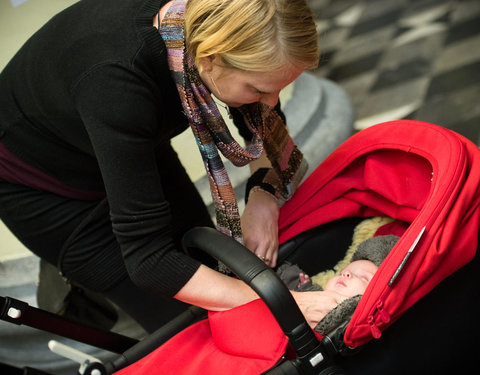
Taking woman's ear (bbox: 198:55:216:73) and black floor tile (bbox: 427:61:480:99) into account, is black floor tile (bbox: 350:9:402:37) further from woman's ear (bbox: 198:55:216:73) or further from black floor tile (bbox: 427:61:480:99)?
woman's ear (bbox: 198:55:216:73)

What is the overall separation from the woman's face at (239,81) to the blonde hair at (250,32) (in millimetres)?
16

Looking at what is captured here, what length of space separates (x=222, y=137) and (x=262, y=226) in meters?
0.27

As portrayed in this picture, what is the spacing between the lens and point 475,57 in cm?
264

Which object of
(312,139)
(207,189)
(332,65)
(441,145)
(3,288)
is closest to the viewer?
(441,145)

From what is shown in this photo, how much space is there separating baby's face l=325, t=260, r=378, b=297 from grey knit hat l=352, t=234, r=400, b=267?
2 cm

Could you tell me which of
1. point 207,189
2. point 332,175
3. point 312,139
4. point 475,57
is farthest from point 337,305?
point 475,57

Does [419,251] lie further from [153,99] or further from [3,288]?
[3,288]

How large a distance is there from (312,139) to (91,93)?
147cm

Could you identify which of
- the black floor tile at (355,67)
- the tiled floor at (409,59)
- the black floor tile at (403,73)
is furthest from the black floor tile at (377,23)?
the black floor tile at (403,73)

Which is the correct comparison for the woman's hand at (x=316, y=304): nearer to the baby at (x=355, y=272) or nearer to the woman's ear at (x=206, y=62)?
the baby at (x=355, y=272)

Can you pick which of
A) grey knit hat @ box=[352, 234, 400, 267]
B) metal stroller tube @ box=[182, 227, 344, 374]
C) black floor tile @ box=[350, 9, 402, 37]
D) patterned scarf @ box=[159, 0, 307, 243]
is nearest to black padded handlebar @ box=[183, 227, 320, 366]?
metal stroller tube @ box=[182, 227, 344, 374]

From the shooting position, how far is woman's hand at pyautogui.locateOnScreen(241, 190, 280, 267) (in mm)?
1206

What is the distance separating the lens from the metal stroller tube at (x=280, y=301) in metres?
0.79

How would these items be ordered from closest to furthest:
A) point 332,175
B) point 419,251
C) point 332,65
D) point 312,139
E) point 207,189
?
point 419,251
point 332,175
point 207,189
point 312,139
point 332,65
